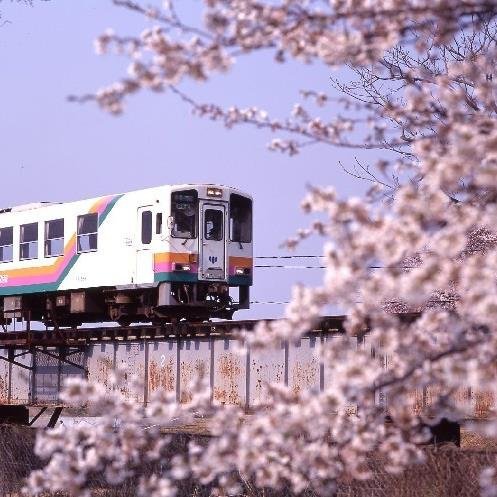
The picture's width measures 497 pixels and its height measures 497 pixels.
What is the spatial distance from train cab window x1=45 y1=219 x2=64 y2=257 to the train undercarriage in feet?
3.30

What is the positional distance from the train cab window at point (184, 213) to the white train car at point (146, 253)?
21mm

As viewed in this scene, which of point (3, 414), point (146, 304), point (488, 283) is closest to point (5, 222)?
point (146, 304)

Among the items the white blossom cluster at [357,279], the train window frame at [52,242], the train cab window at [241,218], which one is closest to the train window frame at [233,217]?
the train cab window at [241,218]

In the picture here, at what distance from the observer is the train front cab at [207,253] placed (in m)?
21.9

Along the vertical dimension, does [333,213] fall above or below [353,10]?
below

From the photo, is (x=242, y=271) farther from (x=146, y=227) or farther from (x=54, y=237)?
(x=54, y=237)

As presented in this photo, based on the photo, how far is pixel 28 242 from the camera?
2561 cm

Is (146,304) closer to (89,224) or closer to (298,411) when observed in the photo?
(89,224)

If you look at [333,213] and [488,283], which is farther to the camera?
[333,213]

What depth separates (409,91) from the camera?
579 centimetres

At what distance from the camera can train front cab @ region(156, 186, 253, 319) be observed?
71.9 feet

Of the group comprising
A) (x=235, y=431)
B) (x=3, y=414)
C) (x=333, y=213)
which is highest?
(x=333, y=213)

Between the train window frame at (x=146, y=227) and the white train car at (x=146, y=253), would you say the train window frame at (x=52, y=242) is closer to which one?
the white train car at (x=146, y=253)

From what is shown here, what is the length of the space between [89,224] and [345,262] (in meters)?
20.0
